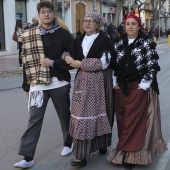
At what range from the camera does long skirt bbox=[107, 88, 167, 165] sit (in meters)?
Result: 4.24

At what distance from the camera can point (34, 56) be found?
13.9ft

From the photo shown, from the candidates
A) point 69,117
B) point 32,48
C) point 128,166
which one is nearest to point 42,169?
point 69,117

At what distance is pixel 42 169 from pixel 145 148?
3.95 ft

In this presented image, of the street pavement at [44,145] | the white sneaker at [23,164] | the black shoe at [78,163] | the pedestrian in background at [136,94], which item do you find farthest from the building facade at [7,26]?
the pedestrian in background at [136,94]

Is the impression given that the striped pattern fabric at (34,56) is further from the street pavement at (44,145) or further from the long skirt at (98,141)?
the street pavement at (44,145)

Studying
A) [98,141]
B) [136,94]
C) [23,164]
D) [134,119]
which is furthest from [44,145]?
[136,94]

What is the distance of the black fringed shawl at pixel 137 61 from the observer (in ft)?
13.8

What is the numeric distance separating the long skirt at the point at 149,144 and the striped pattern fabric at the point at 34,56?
1.16 meters

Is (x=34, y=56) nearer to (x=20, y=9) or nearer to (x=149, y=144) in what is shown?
(x=149, y=144)

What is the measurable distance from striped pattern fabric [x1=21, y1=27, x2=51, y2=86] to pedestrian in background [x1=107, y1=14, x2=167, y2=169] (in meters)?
0.80

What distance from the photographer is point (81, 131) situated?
4.19 meters

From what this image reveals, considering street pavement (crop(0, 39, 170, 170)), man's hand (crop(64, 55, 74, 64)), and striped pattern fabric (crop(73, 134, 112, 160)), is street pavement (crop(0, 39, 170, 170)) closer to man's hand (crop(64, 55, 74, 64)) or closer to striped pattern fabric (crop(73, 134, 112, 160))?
striped pattern fabric (crop(73, 134, 112, 160))

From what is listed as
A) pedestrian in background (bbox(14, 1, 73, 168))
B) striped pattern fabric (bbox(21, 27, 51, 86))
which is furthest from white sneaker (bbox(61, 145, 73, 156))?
striped pattern fabric (bbox(21, 27, 51, 86))

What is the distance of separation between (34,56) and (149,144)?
1.60 metres
